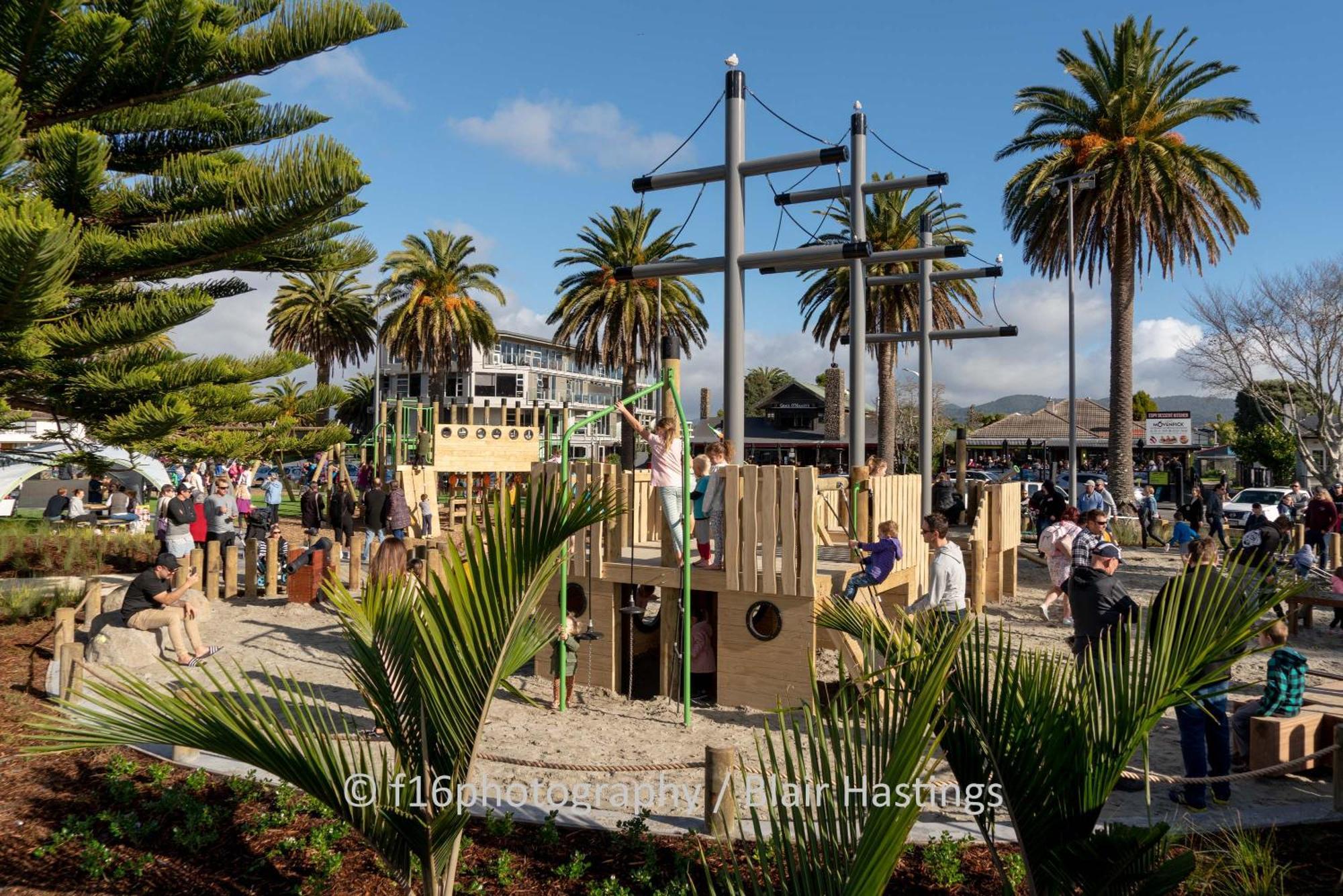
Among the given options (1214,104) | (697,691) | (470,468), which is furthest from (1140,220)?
(697,691)

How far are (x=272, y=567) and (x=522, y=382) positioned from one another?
60683 millimetres

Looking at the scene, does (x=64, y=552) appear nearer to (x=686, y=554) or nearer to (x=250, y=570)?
(x=250, y=570)

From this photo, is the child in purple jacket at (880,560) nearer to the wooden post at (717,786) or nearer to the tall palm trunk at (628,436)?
the wooden post at (717,786)

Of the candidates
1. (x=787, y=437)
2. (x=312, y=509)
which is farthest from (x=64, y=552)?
(x=787, y=437)

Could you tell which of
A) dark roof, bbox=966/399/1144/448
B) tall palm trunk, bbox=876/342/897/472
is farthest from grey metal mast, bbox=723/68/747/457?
dark roof, bbox=966/399/1144/448

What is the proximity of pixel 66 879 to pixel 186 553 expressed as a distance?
8.50 metres

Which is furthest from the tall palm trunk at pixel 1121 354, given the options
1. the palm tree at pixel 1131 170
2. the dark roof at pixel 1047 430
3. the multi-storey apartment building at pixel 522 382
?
the multi-storey apartment building at pixel 522 382

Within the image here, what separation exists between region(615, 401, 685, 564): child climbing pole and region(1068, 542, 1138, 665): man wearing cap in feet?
10.5

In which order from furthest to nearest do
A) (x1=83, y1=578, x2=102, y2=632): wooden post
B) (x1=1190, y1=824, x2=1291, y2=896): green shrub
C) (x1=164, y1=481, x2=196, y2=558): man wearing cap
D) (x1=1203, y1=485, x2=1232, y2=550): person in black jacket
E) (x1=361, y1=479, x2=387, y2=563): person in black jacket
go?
(x1=1203, y1=485, x2=1232, y2=550): person in black jacket
(x1=361, y1=479, x2=387, y2=563): person in black jacket
(x1=164, y1=481, x2=196, y2=558): man wearing cap
(x1=83, y1=578, x2=102, y2=632): wooden post
(x1=1190, y1=824, x2=1291, y2=896): green shrub

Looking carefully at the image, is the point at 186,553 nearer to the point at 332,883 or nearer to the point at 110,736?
the point at 332,883

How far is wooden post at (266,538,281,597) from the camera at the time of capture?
12.4 meters

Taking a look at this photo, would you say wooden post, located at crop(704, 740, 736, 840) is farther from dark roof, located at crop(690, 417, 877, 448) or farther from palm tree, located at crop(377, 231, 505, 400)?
dark roof, located at crop(690, 417, 877, 448)

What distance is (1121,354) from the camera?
22938 mm

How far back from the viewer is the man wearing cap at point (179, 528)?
12.1 metres
